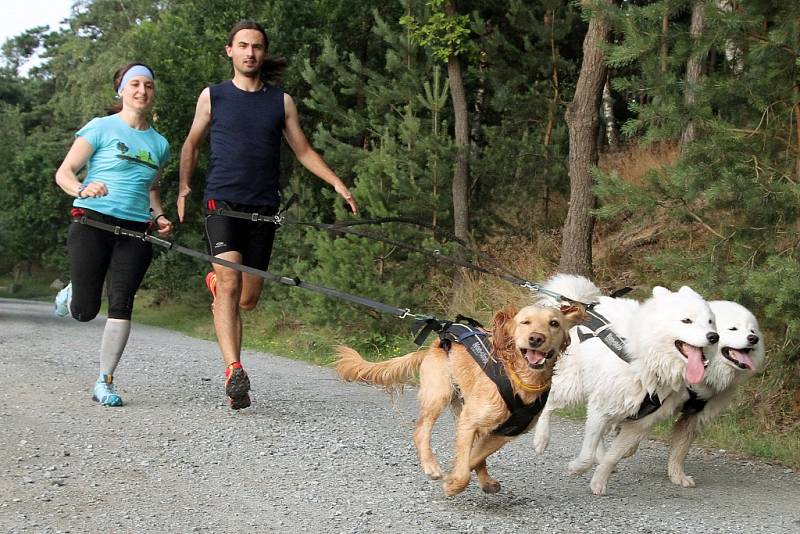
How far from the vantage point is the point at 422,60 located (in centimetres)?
1633

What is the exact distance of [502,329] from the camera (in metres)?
5.05

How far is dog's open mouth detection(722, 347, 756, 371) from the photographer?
588 cm

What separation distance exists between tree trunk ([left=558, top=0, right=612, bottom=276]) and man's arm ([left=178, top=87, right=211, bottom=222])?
4906 mm

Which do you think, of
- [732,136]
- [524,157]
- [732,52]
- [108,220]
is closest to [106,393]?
[108,220]

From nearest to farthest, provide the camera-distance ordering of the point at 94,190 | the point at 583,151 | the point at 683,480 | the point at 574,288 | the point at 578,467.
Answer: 1. the point at 578,467
2. the point at 683,480
3. the point at 94,190
4. the point at 574,288
5. the point at 583,151

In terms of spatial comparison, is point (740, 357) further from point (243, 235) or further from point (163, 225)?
point (163, 225)

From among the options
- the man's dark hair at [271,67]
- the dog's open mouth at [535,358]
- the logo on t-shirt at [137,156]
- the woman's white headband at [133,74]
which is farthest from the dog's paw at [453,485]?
the woman's white headband at [133,74]

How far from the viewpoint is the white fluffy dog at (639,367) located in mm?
5703

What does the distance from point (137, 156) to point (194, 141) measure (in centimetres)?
46

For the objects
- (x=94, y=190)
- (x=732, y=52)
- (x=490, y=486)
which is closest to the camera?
(x=490, y=486)

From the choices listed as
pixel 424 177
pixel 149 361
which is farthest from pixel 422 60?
pixel 149 361

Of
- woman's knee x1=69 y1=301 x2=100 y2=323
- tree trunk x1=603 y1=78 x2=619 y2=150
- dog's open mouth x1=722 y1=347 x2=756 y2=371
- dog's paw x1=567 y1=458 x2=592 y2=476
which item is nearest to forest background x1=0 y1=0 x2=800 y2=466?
tree trunk x1=603 y1=78 x2=619 y2=150

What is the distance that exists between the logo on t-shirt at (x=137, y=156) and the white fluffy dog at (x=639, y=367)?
11.2 feet

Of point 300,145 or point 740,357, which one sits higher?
point 300,145
